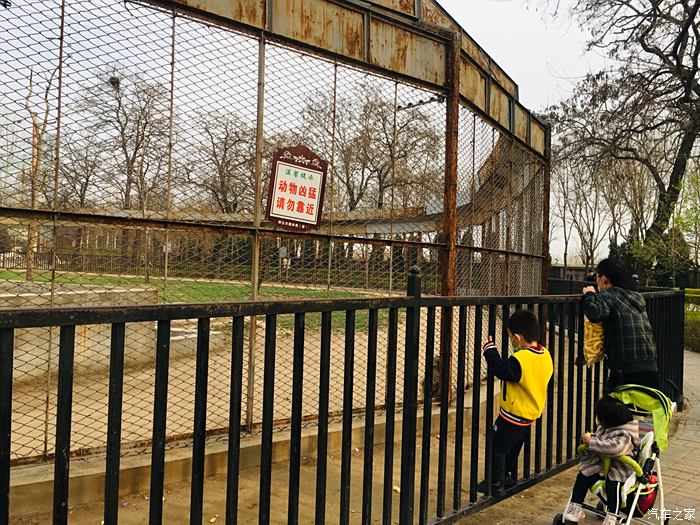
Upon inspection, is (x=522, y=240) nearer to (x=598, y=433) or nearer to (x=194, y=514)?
(x=598, y=433)

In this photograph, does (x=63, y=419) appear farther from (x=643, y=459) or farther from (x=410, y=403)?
(x=643, y=459)

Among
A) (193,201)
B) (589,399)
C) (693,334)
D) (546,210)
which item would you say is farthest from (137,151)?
(693,334)

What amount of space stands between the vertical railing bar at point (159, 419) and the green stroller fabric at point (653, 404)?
9.57 ft

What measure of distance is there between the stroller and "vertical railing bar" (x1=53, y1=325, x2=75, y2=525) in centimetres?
276

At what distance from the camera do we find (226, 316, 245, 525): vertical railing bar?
2252mm

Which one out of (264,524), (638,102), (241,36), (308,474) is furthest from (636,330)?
(638,102)

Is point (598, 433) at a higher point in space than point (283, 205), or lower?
lower

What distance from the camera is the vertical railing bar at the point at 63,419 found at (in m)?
1.80

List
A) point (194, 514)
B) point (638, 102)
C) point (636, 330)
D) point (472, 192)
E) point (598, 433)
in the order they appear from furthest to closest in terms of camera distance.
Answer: point (638, 102)
point (472, 192)
point (636, 330)
point (598, 433)
point (194, 514)

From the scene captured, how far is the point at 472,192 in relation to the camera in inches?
254

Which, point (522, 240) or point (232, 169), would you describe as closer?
point (232, 169)

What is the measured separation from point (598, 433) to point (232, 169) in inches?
124

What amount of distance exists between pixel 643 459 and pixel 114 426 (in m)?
2.97

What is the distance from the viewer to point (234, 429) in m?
2.27
